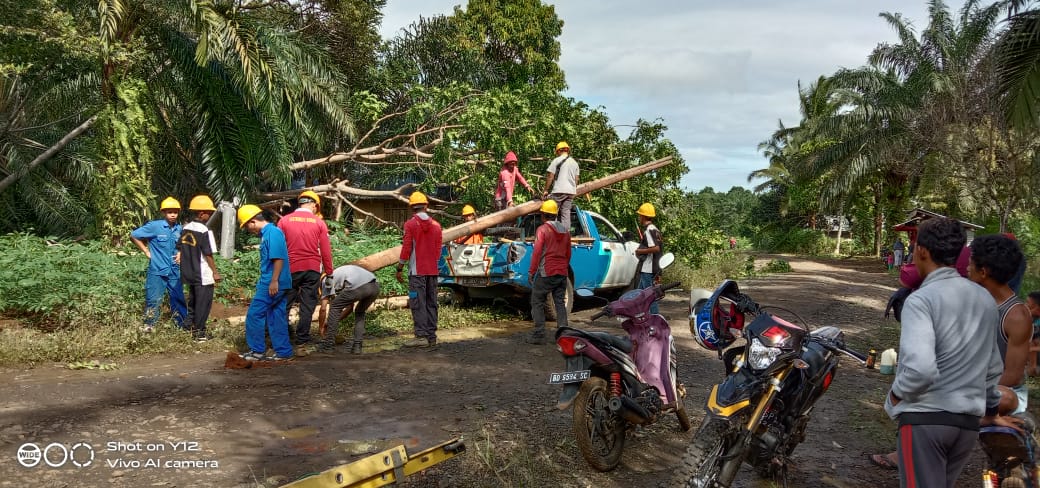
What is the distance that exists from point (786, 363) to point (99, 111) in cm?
1117

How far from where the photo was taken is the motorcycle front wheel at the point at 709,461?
3391 millimetres

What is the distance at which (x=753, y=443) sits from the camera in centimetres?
362

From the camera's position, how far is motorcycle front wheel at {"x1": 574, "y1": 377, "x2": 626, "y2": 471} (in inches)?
162

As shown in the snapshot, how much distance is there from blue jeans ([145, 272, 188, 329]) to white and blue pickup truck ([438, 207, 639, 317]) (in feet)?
11.3

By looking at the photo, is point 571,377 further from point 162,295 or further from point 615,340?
point 162,295

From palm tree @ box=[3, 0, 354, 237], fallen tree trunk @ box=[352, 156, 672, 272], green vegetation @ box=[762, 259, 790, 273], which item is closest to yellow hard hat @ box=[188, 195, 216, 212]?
fallen tree trunk @ box=[352, 156, 672, 272]

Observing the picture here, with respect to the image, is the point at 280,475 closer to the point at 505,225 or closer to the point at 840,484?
the point at 840,484

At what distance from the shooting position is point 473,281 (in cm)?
970

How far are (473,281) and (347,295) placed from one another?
2.65m

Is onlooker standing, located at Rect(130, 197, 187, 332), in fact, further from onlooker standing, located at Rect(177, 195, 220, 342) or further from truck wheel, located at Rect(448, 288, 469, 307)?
truck wheel, located at Rect(448, 288, 469, 307)

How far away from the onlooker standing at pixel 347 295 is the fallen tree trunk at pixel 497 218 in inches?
61.1

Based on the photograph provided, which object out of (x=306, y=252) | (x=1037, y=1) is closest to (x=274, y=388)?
(x=306, y=252)

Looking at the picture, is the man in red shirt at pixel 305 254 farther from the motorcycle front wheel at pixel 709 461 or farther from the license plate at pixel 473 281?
the motorcycle front wheel at pixel 709 461

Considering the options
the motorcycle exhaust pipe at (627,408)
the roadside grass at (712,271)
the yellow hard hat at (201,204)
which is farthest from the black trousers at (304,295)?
the roadside grass at (712,271)
